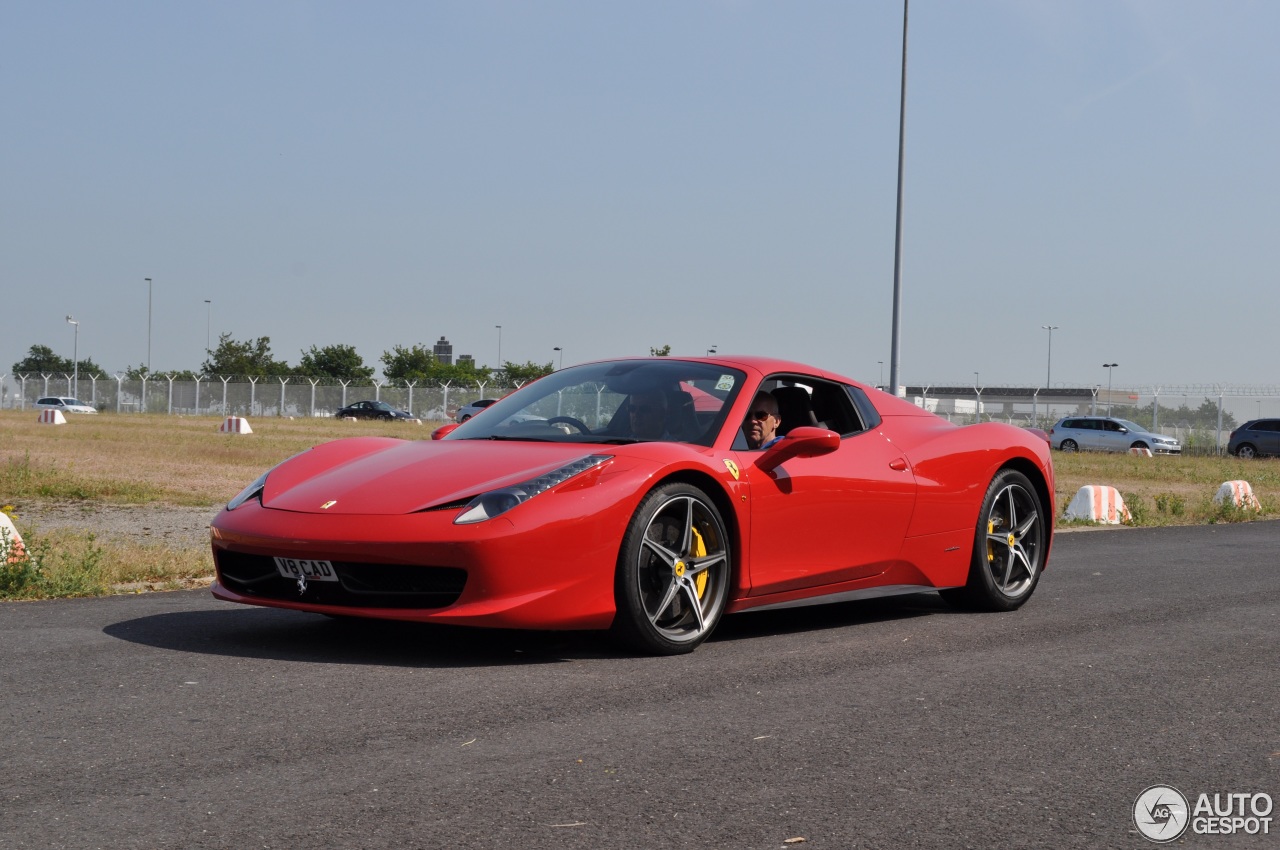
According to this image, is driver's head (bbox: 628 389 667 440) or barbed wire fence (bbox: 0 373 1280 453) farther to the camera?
Result: barbed wire fence (bbox: 0 373 1280 453)

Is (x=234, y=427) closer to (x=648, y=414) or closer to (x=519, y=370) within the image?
(x=648, y=414)

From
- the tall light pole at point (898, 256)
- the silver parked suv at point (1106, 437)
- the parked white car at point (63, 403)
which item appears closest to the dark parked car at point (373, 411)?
the parked white car at point (63, 403)

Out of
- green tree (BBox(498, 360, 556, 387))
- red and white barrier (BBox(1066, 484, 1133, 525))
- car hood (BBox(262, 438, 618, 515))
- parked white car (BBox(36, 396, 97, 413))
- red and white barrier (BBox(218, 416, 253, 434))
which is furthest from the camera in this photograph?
green tree (BBox(498, 360, 556, 387))

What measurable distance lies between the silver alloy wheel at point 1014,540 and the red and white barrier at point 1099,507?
6955mm

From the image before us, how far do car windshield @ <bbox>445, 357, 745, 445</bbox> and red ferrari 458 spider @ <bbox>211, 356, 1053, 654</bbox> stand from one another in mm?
12

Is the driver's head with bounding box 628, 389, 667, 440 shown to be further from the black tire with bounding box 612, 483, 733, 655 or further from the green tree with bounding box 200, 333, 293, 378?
the green tree with bounding box 200, 333, 293, 378

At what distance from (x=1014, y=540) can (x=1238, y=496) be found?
10564mm

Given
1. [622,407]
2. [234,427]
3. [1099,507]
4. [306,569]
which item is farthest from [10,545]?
[234,427]

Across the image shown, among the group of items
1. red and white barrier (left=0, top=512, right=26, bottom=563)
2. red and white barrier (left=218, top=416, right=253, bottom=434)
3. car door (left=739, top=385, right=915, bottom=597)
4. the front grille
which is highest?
car door (left=739, top=385, right=915, bottom=597)

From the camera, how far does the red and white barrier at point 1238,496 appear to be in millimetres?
16672

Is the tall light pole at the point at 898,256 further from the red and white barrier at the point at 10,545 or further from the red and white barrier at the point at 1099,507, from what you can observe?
the red and white barrier at the point at 10,545

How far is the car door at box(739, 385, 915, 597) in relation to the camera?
240 inches

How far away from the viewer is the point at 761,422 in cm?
662

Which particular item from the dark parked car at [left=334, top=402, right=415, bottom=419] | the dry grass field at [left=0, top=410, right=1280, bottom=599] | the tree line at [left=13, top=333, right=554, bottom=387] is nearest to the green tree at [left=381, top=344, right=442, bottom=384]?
the tree line at [left=13, top=333, right=554, bottom=387]
